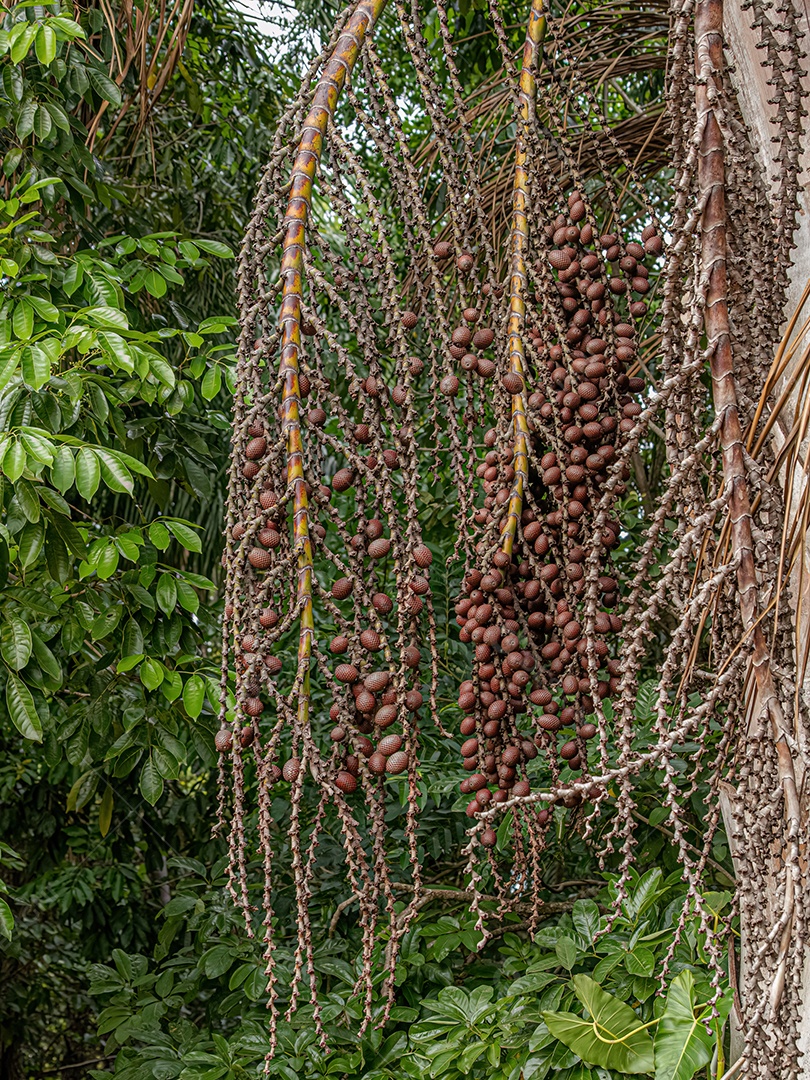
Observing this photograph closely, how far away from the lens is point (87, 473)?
1.79 m

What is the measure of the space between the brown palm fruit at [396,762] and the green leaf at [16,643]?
3.79 ft

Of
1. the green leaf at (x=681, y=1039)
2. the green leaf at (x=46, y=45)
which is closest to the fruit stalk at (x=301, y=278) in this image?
the green leaf at (x=681, y=1039)

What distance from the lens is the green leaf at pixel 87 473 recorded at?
1.78 meters

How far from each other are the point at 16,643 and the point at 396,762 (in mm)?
1212

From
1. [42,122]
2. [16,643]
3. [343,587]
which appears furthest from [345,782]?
[42,122]

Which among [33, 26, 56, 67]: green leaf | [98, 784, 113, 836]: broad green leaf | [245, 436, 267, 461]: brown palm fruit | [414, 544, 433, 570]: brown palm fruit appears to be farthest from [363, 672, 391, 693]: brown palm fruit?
[98, 784, 113, 836]: broad green leaf

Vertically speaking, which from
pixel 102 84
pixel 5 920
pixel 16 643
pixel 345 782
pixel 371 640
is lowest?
pixel 5 920

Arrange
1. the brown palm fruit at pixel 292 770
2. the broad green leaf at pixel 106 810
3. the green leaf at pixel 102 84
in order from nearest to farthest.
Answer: the brown palm fruit at pixel 292 770 → the green leaf at pixel 102 84 → the broad green leaf at pixel 106 810

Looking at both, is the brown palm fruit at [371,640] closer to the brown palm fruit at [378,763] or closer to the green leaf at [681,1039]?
the brown palm fruit at [378,763]

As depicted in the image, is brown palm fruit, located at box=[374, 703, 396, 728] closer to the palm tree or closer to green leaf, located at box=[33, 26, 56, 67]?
the palm tree

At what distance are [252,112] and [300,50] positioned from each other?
582 millimetres

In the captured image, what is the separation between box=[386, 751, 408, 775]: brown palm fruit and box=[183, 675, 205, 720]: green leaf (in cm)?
106

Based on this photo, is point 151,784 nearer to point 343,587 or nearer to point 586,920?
point 586,920

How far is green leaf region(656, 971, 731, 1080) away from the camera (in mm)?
1229
